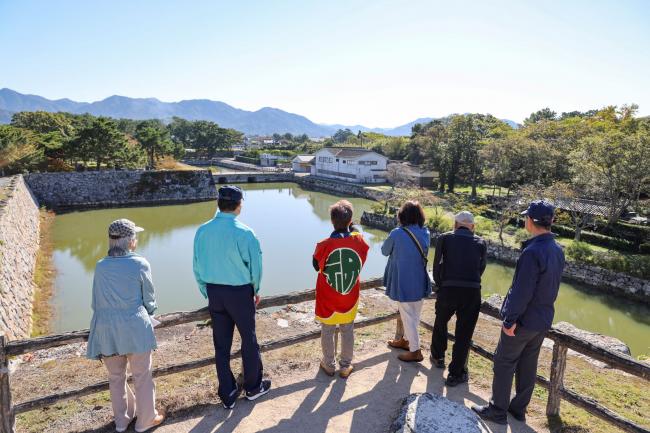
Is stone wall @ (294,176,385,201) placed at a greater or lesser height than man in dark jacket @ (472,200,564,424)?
lesser

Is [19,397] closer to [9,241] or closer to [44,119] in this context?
[9,241]

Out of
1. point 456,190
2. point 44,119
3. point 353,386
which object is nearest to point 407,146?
point 456,190

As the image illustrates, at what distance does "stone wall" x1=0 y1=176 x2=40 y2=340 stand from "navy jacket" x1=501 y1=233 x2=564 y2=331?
207 inches

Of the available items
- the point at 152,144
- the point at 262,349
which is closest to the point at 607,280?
the point at 262,349

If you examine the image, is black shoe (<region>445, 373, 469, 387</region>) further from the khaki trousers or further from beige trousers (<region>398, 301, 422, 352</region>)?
the khaki trousers

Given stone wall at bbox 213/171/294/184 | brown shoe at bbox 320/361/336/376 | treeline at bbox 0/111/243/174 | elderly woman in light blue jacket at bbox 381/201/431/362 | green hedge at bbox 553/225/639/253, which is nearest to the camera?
elderly woman in light blue jacket at bbox 381/201/431/362

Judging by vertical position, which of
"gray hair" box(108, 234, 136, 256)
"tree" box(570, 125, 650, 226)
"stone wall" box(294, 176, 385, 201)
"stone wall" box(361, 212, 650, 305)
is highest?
"tree" box(570, 125, 650, 226)

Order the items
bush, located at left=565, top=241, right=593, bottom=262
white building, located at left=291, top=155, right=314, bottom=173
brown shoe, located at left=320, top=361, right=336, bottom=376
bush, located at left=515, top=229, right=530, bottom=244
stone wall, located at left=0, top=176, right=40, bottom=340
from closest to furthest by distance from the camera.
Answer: brown shoe, located at left=320, top=361, right=336, bottom=376 < stone wall, located at left=0, top=176, right=40, bottom=340 < bush, located at left=565, top=241, right=593, bottom=262 < bush, located at left=515, top=229, right=530, bottom=244 < white building, located at left=291, top=155, right=314, bottom=173

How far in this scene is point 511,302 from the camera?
2.43 metres

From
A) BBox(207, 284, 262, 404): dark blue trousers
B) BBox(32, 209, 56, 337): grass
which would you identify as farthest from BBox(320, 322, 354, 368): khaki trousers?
BBox(32, 209, 56, 337): grass

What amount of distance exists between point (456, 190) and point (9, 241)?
25477 millimetres

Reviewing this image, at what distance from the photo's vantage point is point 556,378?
107 inches

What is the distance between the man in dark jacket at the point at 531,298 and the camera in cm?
236

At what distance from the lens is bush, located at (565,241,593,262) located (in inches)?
483
